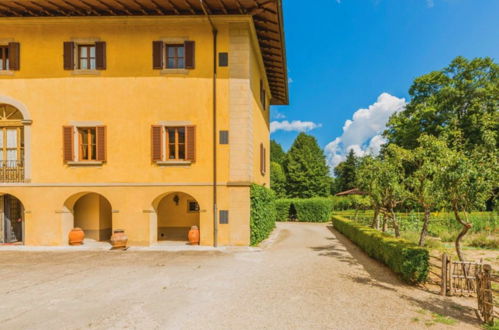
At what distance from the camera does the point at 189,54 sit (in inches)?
560

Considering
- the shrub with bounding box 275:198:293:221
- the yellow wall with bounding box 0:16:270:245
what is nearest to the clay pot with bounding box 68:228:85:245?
the yellow wall with bounding box 0:16:270:245

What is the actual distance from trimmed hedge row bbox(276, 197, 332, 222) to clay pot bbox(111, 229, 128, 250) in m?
21.3

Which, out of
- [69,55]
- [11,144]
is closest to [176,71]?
[69,55]

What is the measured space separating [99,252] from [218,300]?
857 cm

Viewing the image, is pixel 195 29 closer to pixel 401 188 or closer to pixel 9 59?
pixel 9 59

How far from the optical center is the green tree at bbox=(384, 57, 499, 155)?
26234 millimetres

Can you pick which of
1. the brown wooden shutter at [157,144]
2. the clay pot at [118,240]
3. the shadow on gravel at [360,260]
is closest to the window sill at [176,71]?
the brown wooden shutter at [157,144]

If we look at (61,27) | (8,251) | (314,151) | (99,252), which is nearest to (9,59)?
(61,27)

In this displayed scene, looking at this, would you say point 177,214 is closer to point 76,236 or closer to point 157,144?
point 157,144

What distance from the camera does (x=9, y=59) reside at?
47.7ft

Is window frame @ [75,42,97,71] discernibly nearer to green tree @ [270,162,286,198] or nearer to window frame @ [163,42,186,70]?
window frame @ [163,42,186,70]

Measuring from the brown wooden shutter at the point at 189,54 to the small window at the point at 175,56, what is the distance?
1.13 ft

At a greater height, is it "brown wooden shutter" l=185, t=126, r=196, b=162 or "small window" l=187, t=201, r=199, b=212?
"brown wooden shutter" l=185, t=126, r=196, b=162

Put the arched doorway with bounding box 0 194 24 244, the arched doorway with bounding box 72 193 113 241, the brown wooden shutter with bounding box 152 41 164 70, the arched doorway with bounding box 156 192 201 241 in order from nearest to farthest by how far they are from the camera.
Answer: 1. the brown wooden shutter with bounding box 152 41 164 70
2. the arched doorway with bounding box 0 194 24 244
3. the arched doorway with bounding box 72 193 113 241
4. the arched doorway with bounding box 156 192 201 241
